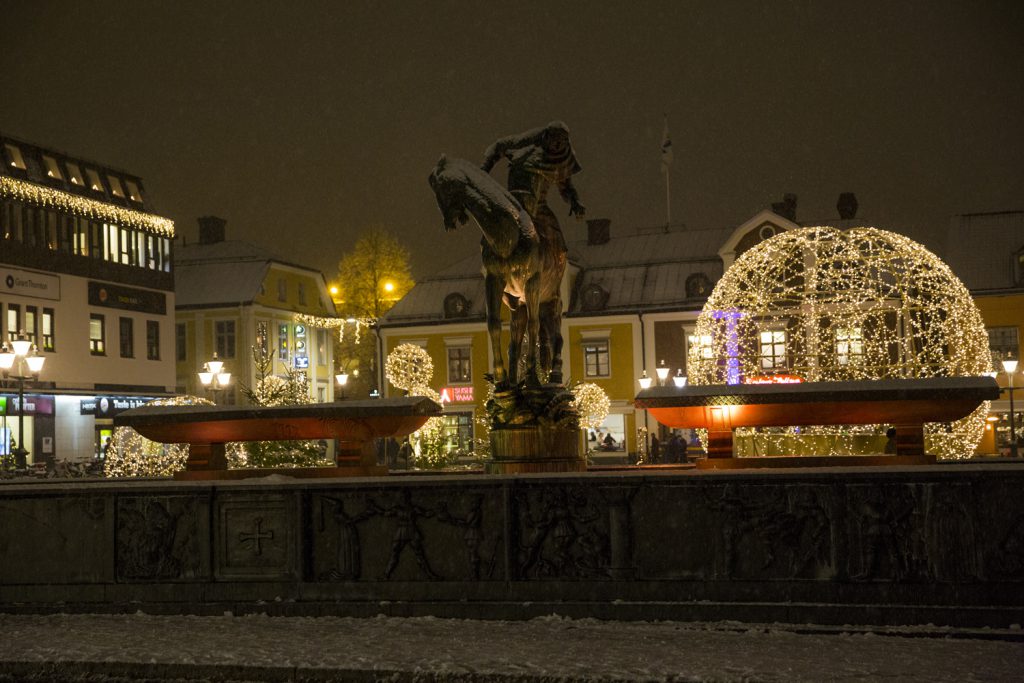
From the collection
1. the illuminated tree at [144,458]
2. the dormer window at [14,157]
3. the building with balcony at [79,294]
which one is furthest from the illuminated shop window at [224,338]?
the illuminated tree at [144,458]

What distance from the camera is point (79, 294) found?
48906 mm

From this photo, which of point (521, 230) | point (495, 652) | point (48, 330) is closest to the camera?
point (495, 652)

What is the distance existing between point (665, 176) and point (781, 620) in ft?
171

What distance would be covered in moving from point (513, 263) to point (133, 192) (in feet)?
156

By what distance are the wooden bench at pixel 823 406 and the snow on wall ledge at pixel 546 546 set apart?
1483mm

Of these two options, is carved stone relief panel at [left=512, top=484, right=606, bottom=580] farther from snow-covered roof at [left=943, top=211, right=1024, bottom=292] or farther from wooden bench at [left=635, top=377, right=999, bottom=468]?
snow-covered roof at [left=943, top=211, right=1024, bottom=292]

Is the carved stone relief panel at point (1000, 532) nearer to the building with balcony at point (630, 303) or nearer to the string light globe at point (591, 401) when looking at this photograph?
the string light globe at point (591, 401)

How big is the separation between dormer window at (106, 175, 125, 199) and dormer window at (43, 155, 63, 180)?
345cm

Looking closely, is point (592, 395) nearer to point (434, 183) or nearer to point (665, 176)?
point (434, 183)

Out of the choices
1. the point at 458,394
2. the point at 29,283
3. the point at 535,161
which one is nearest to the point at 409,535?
the point at 535,161

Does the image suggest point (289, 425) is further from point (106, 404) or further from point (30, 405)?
point (106, 404)

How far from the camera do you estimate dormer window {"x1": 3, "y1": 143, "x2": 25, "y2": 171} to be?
152ft

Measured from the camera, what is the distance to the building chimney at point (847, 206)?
5316cm

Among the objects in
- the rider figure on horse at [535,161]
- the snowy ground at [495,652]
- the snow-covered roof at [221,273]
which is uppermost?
the snow-covered roof at [221,273]
